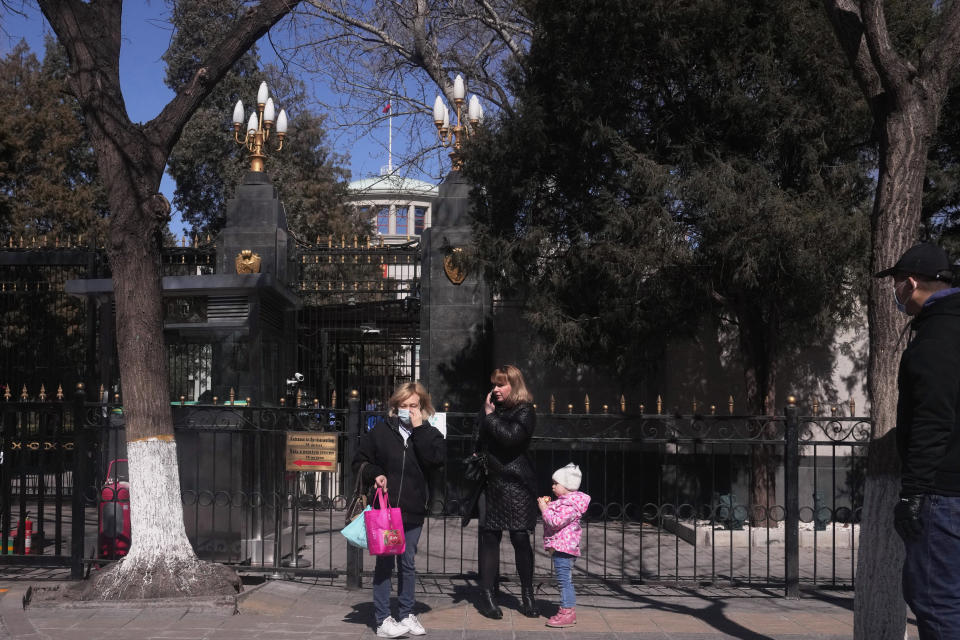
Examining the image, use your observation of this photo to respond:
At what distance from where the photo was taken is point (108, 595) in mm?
6820

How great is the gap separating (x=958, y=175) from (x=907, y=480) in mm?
9064

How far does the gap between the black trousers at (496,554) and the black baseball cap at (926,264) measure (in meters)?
3.43

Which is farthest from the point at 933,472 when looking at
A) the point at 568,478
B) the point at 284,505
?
the point at 284,505

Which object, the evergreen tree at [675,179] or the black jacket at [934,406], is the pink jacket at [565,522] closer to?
the black jacket at [934,406]

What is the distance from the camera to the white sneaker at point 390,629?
6.16m

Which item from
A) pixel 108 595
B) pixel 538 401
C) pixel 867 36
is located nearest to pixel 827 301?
pixel 538 401

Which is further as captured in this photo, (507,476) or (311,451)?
Result: (311,451)

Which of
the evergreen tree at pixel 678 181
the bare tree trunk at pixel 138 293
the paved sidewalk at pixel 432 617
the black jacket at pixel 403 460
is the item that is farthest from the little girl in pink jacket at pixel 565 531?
the evergreen tree at pixel 678 181

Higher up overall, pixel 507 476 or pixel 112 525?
pixel 507 476

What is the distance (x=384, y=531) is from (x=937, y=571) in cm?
336

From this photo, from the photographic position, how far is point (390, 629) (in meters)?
6.16

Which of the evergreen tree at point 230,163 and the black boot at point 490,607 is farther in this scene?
the evergreen tree at point 230,163

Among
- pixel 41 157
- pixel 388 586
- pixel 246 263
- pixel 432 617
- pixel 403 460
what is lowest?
pixel 432 617

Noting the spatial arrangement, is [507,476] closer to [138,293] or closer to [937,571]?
[138,293]
